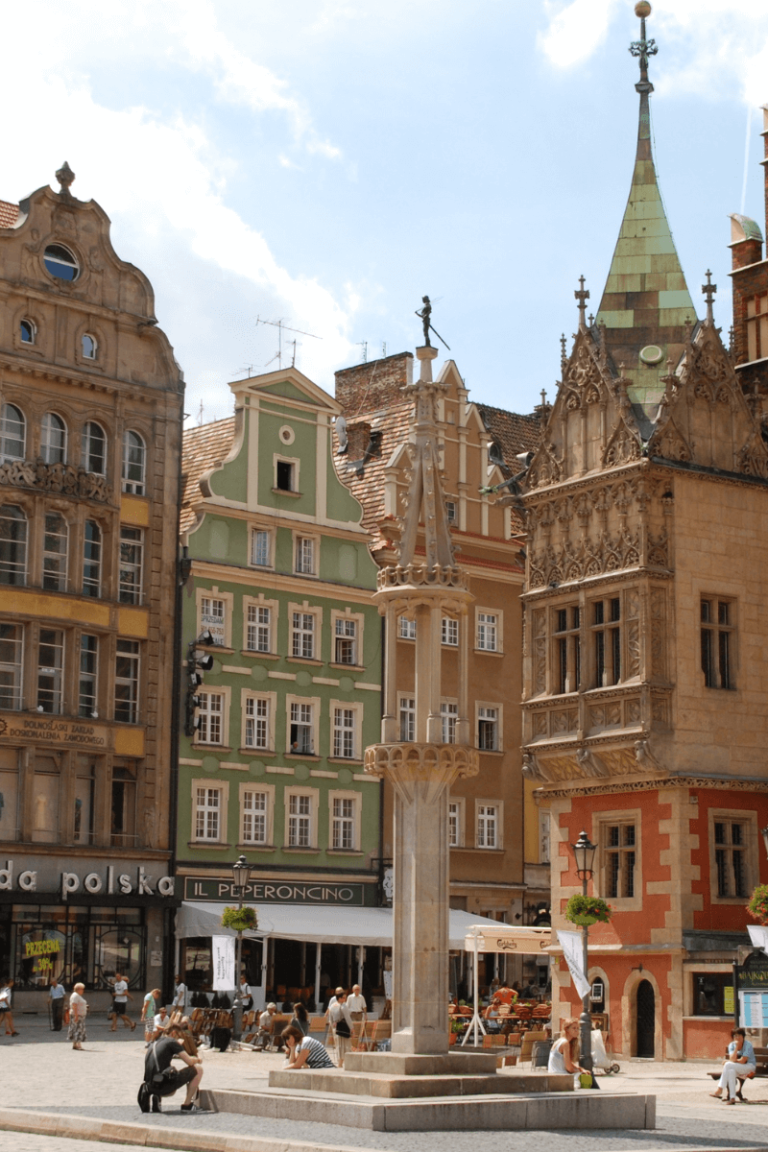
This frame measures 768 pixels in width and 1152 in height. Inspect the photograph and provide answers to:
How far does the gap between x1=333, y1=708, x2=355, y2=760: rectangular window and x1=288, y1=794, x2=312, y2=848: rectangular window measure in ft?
5.81

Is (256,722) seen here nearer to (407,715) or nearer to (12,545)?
(407,715)

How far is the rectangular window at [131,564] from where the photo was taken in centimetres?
5038

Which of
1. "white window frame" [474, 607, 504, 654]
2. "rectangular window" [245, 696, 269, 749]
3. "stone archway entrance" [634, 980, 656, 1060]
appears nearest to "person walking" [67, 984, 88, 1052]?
"stone archway entrance" [634, 980, 656, 1060]

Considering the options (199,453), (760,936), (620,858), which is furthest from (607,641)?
(199,453)

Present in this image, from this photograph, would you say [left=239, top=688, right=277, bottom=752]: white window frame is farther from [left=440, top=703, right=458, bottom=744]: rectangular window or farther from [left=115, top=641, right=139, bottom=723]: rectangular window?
[left=440, top=703, right=458, bottom=744]: rectangular window

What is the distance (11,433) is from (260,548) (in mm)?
8336

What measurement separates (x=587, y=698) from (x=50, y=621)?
16.4 m

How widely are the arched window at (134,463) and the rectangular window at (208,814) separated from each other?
8226 mm

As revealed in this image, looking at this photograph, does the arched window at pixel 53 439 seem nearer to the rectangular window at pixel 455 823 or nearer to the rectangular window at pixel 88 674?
the rectangular window at pixel 88 674

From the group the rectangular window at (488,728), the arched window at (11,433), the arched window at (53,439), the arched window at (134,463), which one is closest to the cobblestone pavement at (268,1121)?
the arched window at (11,433)

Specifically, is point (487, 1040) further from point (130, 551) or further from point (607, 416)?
point (130, 551)

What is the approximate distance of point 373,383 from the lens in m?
61.6

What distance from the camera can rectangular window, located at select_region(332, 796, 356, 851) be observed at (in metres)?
53.6

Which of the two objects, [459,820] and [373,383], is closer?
[459,820]
